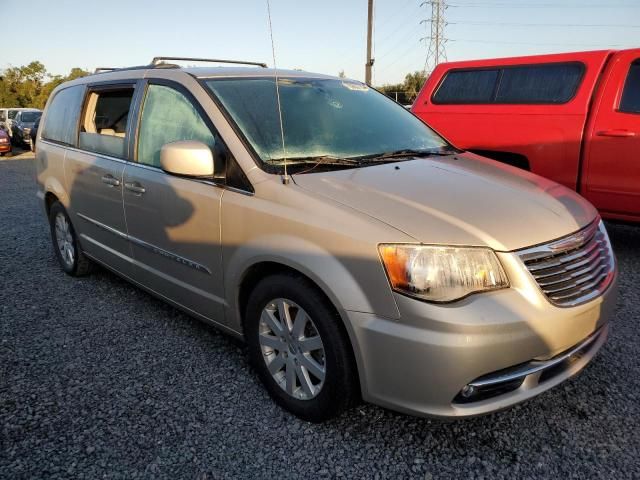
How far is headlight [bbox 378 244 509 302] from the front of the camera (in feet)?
6.63

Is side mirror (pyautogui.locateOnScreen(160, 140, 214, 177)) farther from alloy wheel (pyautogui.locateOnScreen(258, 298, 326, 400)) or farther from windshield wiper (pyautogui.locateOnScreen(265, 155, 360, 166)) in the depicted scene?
alloy wheel (pyautogui.locateOnScreen(258, 298, 326, 400))

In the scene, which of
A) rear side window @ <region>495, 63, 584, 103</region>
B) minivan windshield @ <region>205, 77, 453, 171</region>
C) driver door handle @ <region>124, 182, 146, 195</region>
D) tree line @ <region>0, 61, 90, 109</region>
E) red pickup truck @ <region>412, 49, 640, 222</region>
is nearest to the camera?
minivan windshield @ <region>205, 77, 453, 171</region>

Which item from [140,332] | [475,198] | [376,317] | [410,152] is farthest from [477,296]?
[140,332]

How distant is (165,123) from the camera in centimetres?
318

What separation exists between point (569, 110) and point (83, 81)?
4292 millimetres

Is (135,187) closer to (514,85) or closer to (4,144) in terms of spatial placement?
(514,85)

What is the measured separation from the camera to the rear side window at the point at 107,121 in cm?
357

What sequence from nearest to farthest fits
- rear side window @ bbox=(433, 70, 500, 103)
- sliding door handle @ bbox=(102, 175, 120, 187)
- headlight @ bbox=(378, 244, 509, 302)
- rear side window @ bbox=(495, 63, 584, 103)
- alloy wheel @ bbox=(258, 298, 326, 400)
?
headlight @ bbox=(378, 244, 509, 302)
alloy wheel @ bbox=(258, 298, 326, 400)
sliding door handle @ bbox=(102, 175, 120, 187)
rear side window @ bbox=(495, 63, 584, 103)
rear side window @ bbox=(433, 70, 500, 103)

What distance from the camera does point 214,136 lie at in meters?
2.77

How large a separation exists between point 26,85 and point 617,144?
51496 mm

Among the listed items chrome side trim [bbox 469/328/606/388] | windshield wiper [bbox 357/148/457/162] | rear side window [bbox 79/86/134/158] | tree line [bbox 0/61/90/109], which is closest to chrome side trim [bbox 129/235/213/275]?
rear side window [bbox 79/86/134/158]

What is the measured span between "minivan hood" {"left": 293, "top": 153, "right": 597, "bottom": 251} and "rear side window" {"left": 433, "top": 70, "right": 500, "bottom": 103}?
3067mm

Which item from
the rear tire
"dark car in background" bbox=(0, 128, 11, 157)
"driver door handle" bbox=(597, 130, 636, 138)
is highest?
"driver door handle" bbox=(597, 130, 636, 138)

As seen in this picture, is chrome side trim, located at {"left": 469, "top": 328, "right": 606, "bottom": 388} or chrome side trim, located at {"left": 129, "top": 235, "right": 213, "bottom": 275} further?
chrome side trim, located at {"left": 129, "top": 235, "right": 213, "bottom": 275}
